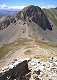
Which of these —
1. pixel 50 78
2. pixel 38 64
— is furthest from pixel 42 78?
pixel 38 64

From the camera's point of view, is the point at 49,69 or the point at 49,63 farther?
the point at 49,63

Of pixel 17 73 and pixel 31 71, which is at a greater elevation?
pixel 31 71

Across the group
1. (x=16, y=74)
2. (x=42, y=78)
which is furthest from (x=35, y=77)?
(x=16, y=74)

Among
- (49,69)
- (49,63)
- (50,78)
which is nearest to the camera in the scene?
(50,78)

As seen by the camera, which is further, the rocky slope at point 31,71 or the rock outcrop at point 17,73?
the rock outcrop at point 17,73

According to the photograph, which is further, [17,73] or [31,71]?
[17,73]

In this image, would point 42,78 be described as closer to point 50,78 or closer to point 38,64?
point 50,78

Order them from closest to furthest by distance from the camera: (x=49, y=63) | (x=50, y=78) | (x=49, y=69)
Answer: (x=50, y=78) → (x=49, y=69) → (x=49, y=63)

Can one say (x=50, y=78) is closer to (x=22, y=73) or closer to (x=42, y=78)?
(x=42, y=78)

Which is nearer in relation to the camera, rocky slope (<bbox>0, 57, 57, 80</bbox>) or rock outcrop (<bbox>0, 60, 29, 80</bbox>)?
rocky slope (<bbox>0, 57, 57, 80</bbox>)
